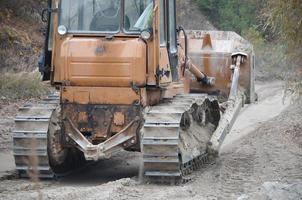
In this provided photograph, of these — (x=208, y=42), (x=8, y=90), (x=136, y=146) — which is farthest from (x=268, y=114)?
(x=136, y=146)

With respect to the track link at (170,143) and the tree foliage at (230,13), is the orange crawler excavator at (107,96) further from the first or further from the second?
the tree foliage at (230,13)

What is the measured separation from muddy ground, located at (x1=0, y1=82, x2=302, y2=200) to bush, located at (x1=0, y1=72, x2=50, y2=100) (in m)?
2.09

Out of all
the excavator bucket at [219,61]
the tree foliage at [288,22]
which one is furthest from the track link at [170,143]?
the excavator bucket at [219,61]

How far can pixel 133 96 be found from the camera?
1034cm

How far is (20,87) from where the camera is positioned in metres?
20.5

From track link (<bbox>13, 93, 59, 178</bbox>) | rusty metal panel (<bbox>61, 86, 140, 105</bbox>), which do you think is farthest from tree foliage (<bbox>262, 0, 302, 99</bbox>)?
track link (<bbox>13, 93, 59, 178</bbox>)

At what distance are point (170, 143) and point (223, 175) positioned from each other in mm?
1528

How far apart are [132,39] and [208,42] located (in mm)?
5339

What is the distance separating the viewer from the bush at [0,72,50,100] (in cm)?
1991

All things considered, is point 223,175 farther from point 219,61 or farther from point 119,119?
point 219,61

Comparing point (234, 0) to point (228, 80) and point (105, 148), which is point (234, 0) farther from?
point (105, 148)

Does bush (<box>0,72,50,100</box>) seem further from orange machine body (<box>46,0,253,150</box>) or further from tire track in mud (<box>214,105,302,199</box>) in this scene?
orange machine body (<box>46,0,253,150</box>)

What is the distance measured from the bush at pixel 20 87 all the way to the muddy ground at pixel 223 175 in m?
2.09

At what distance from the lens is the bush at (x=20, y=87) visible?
19906 mm
